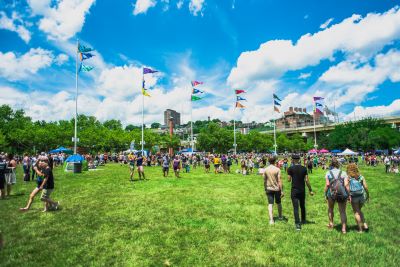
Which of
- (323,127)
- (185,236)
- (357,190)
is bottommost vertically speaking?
(185,236)

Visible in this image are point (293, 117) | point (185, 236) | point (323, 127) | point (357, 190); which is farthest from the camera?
point (293, 117)

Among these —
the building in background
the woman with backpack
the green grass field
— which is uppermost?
the building in background

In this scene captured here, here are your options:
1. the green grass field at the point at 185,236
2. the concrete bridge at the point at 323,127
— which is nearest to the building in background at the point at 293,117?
the concrete bridge at the point at 323,127

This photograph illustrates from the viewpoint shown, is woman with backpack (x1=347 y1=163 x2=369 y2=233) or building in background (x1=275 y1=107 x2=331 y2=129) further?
building in background (x1=275 y1=107 x2=331 y2=129)

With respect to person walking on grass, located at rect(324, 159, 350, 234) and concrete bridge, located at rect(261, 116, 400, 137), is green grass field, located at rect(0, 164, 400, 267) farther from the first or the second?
concrete bridge, located at rect(261, 116, 400, 137)

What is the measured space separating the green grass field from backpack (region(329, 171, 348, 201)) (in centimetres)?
98

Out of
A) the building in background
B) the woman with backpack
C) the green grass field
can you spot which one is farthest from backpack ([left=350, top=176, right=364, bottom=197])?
the building in background

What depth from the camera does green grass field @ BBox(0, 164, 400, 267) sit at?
18.4ft

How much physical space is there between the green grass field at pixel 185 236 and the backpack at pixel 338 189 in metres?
0.98

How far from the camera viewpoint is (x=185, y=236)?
6.99m

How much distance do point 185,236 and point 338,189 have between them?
4.26 meters

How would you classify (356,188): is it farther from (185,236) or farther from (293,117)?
(293,117)

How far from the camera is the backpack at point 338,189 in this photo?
7.21 meters

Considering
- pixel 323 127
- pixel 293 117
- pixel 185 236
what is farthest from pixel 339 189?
pixel 293 117
